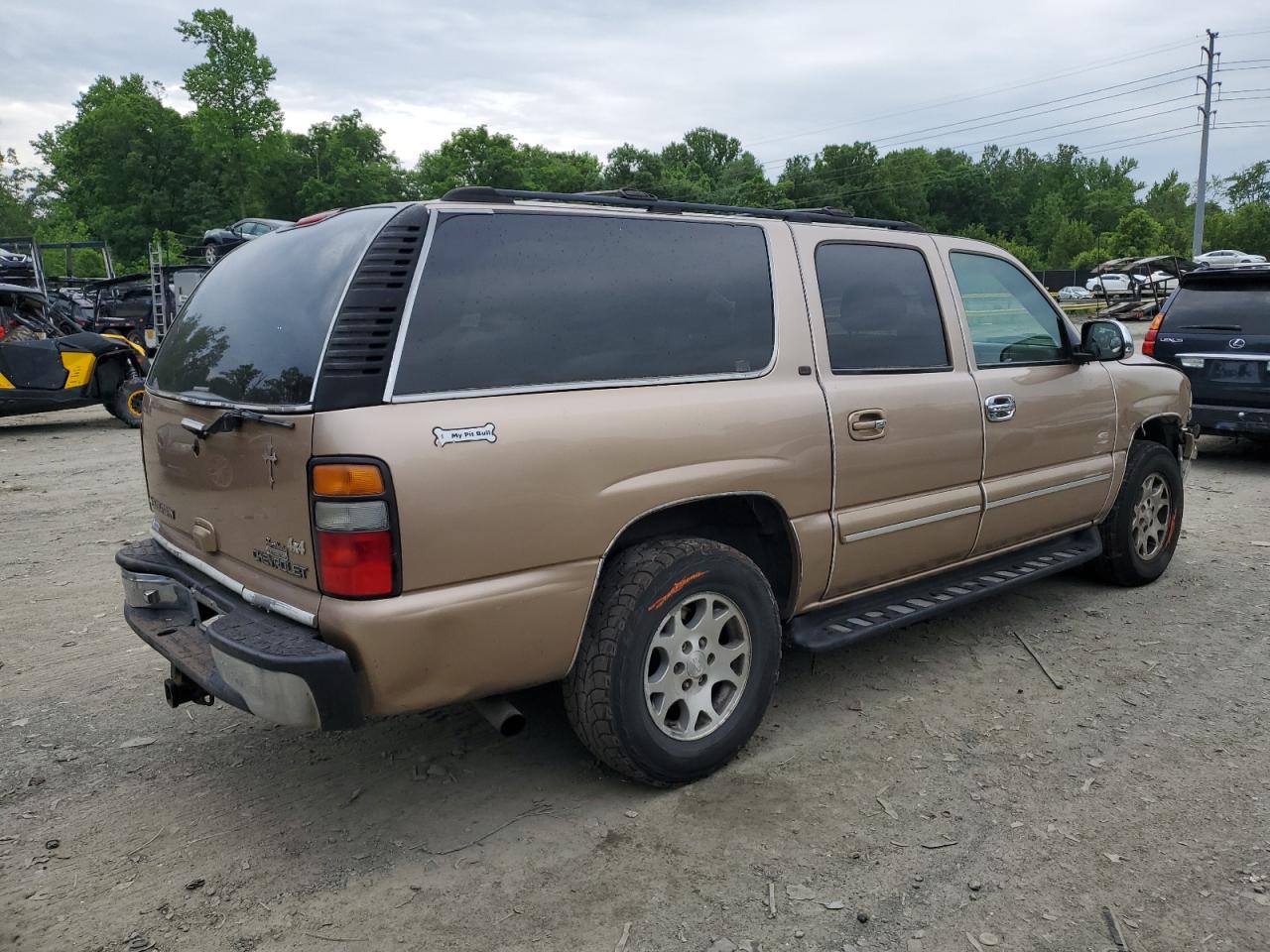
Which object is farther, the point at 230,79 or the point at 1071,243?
the point at 1071,243

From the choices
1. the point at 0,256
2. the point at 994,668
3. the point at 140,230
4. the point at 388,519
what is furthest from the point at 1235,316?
the point at 140,230

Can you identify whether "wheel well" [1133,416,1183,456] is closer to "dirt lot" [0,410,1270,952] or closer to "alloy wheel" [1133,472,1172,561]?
"alloy wheel" [1133,472,1172,561]

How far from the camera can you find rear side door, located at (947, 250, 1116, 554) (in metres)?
4.17

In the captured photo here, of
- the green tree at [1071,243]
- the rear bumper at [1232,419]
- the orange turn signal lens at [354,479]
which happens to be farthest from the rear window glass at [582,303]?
the green tree at [1071,243]

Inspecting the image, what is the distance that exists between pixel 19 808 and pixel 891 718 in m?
3.05

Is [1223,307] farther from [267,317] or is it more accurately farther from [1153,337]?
[267,317]

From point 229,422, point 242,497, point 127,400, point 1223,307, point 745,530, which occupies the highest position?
point 1223,307

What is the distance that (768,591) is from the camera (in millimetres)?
3299

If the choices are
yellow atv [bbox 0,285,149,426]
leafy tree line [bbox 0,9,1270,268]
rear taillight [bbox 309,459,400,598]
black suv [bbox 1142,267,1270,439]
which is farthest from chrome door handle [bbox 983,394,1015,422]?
leafy tree line [bbox 0,9,1270,268]

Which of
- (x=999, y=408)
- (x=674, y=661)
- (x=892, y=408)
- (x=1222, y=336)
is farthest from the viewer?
(x=1222, y=336)

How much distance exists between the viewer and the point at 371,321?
260cm

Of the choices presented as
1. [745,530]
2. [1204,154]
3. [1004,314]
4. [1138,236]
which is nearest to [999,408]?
[1004,314]

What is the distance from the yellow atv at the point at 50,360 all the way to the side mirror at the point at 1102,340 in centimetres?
1014

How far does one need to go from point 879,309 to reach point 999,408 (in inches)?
29.3
